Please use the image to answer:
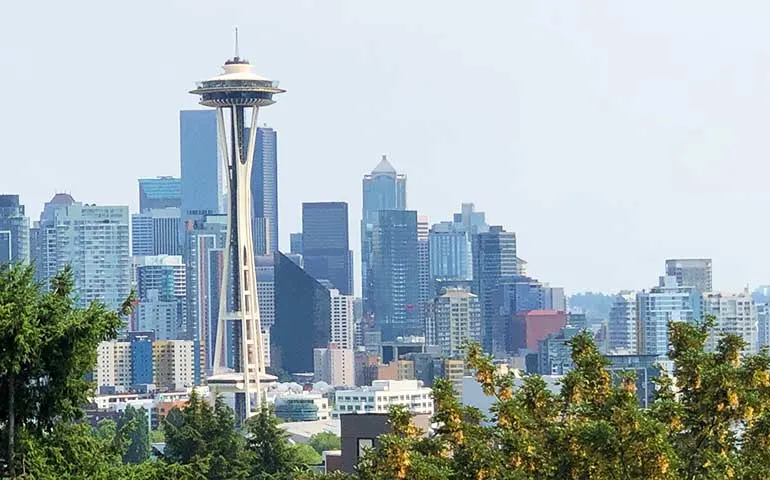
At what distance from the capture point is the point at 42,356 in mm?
21141

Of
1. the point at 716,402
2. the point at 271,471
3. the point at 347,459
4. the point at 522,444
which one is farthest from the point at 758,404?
the point at 271,471

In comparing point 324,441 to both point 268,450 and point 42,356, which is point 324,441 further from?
point 42,356

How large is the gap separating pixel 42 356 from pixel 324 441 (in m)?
104

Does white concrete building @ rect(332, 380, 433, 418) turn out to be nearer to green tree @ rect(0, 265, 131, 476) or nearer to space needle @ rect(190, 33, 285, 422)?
space needle @ rect(190, 33, 285, 422)

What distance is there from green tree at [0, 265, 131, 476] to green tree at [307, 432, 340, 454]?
9465 cm

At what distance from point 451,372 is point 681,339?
154m

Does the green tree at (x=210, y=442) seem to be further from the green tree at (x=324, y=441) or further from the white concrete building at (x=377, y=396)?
the white concrete building at (x=377, y=396)

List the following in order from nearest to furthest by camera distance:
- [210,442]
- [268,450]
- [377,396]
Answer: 1. [268,450]
2. [210,442]
3. [377,396]

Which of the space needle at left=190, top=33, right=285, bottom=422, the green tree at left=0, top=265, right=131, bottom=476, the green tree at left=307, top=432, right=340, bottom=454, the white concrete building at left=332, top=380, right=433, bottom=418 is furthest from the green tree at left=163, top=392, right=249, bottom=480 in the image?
the white concrete building at left=332, top=380, right=433, bottom=418

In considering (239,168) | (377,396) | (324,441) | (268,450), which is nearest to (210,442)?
(268,450)

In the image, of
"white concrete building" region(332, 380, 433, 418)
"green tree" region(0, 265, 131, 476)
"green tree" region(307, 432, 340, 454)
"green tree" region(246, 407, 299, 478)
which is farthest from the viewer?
"white concrete building" region(332, 380, 433, 418)

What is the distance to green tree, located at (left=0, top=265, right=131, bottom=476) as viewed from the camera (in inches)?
813

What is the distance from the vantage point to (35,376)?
2133 cm

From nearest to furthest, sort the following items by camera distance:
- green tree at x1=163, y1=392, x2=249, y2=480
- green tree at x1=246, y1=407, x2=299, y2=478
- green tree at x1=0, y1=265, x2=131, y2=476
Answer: green tree at x1=0, y1=265, x2=131, y2=476
green tree at x1=163, y1=392, x2=249, y2=480
green tree at x1=246, y1=407, x2=299, y2=478
